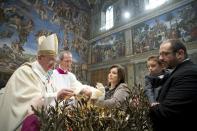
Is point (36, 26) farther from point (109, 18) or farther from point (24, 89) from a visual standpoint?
point (24, 89)

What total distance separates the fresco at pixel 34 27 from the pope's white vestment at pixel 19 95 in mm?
12192

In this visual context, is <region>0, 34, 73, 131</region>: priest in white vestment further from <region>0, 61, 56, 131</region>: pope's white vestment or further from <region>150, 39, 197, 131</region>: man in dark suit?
<region>150, 39, 197, 131</region>: man in dark suit

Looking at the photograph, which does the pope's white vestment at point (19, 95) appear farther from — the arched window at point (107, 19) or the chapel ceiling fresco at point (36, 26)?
the arched window at point (107, 19)

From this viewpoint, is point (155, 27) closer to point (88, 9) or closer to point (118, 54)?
point (118, 54)

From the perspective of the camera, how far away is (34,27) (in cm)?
1612

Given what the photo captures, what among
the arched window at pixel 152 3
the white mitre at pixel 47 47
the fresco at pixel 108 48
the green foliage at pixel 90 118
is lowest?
the green foliage at pixel 90 118

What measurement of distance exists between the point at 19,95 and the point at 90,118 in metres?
1.34

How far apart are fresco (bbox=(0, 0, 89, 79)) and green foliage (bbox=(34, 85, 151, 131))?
13546 millimetres

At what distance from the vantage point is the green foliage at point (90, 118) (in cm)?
162

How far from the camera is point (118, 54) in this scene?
15531 mm

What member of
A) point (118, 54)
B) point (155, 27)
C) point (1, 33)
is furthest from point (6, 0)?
point (155, 27)

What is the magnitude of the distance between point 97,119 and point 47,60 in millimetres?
1742

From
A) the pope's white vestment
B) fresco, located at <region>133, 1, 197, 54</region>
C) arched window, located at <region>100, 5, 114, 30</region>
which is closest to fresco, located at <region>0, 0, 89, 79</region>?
arched window, located at <region>100, 5, 114, 30</region>

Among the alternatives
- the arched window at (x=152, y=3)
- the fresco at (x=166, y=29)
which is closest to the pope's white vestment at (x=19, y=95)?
the fresco at (x=166, y=29)
